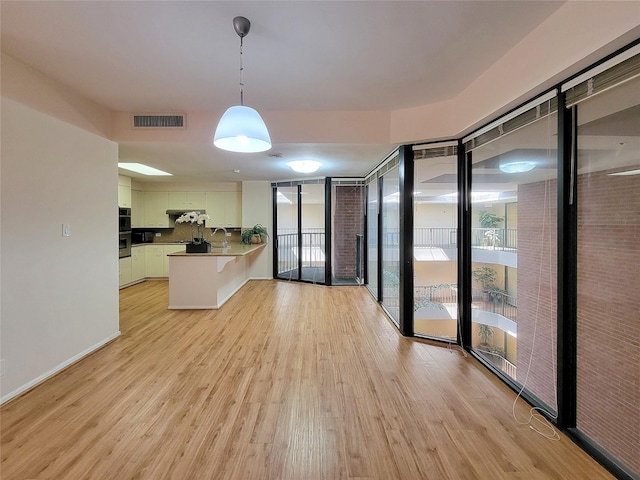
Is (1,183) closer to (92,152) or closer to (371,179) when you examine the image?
(92,152)

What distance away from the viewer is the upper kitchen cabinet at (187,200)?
7.12 metres

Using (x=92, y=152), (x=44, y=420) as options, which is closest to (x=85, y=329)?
(x=44, y=420)

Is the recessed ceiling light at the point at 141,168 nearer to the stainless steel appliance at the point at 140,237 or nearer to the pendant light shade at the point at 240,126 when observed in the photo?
the stainless steel appliance at the point at 140,237

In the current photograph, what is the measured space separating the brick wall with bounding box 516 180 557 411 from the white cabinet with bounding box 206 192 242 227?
615 cm

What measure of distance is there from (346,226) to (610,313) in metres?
5.01

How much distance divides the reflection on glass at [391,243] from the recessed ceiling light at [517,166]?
138 cm

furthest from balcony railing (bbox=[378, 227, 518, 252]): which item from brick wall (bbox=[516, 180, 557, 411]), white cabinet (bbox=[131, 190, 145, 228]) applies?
white cabinet (bbox=[131, 190, 145, 228])

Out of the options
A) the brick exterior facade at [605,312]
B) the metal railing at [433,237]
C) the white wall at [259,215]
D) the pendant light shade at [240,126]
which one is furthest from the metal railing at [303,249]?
the brick exterior facade at [605,312]

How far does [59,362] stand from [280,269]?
4.74 metres

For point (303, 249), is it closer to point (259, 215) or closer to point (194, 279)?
point (259, 215)

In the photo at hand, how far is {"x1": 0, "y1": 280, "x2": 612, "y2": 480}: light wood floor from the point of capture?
1604 millimetres

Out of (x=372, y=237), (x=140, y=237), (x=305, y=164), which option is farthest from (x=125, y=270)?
(x=372, y=237)

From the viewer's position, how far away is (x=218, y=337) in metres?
3.50

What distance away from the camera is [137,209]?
7.02 m
